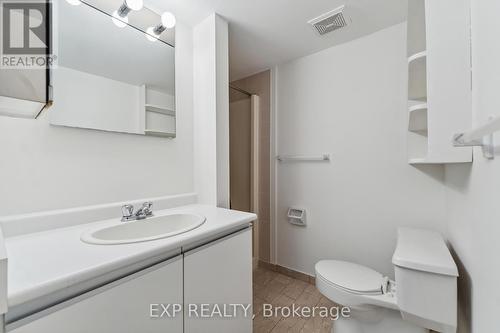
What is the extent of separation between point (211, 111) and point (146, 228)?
2.83 ft

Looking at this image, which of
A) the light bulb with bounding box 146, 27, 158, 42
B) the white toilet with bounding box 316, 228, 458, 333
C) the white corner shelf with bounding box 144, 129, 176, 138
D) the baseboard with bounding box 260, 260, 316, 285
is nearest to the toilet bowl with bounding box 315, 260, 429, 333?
the white toilet with bounding box 316, 228, 458, 333

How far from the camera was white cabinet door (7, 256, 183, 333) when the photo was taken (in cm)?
54

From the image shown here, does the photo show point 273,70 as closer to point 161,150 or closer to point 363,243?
point 161,150

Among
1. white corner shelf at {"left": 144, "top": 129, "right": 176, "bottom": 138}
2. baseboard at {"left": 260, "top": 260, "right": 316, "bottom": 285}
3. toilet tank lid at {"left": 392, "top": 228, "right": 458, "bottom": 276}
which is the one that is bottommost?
baseboard at {"left": 260, "top": 260, "right": 316, "bottom": 285}

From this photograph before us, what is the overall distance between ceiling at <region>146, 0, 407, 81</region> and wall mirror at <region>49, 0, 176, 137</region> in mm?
261

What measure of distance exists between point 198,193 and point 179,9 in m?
1.28

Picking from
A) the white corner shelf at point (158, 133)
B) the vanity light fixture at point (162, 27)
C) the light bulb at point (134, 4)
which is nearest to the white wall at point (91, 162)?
the white corner shelf at point (158, 133)

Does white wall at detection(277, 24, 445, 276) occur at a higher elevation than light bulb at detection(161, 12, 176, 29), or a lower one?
lower

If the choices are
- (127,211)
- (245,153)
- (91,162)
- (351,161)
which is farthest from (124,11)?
(351,161)

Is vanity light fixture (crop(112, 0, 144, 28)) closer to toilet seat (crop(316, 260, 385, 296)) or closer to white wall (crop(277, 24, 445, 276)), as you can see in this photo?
white wall (crop(277, 24, 445, 276))

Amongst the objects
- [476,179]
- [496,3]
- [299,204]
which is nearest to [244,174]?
[299,204]

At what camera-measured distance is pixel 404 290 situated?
981 millimetres

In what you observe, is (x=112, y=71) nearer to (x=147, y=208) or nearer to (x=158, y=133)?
(x=158, y=133)

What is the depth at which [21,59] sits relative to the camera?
76 centimetres
